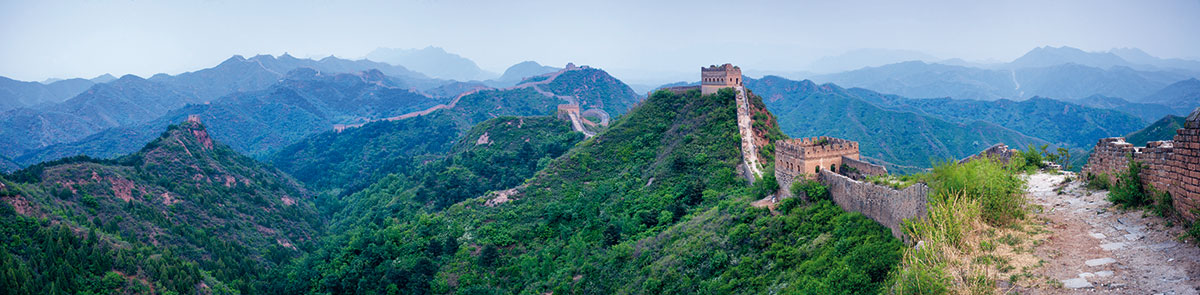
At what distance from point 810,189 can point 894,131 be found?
86.5 metres

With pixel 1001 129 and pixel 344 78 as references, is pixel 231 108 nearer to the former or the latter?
pixel 344 78

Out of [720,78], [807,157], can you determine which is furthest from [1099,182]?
[720,78]

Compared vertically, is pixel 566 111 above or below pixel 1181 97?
above

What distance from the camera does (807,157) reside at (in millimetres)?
20203

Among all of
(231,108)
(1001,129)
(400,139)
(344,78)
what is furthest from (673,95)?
(344,78)

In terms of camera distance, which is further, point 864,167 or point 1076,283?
point 864,167

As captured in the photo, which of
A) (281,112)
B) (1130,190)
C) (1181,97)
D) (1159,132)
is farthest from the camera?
(281,112)

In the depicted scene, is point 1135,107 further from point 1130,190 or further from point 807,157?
point 1130,190

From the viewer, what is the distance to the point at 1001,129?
10131 centimetres

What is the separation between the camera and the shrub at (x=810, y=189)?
1883 cm

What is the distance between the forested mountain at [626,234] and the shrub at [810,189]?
45 centimetres

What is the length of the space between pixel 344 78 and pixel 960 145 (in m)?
158

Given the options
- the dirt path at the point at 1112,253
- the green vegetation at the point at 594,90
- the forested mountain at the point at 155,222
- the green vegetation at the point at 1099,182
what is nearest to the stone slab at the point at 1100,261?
the dirt path at the point at 1112,253

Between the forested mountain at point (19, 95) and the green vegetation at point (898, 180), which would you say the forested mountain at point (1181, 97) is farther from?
the forested mountain at point (19, 95)
